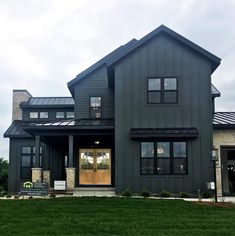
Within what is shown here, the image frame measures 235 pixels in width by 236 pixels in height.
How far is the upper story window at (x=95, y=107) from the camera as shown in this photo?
22531 millimetres

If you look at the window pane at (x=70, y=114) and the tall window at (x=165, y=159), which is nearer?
the tall window at (x=165, y=159)

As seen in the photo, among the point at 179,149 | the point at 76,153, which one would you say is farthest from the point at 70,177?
the point at 179,149

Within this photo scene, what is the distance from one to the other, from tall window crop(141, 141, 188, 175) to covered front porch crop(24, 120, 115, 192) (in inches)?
97.1

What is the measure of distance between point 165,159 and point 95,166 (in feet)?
18.0

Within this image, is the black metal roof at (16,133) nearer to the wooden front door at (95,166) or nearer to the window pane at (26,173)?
the window pane at (26,173)

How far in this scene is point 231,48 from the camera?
28.6 m

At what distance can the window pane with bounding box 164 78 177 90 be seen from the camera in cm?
1869

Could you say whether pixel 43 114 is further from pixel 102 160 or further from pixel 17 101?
pixel 102 160

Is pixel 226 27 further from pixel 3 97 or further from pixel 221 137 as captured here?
pixel 3 97

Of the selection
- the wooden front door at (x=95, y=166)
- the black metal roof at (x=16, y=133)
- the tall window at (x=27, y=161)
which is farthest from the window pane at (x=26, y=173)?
the wooden front door at (x=95, y=166)

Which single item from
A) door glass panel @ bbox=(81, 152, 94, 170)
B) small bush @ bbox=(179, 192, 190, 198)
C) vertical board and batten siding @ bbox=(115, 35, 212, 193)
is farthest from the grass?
door glass panel @ bbox=(81, 152, 94, 170)

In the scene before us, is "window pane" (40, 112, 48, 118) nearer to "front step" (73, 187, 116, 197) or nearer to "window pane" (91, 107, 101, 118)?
"window pane" (91, 107, 101, 118)

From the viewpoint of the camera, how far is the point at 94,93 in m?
22.9

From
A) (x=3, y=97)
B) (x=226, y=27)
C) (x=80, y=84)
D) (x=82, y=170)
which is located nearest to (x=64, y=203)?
(x=82, y=170)
